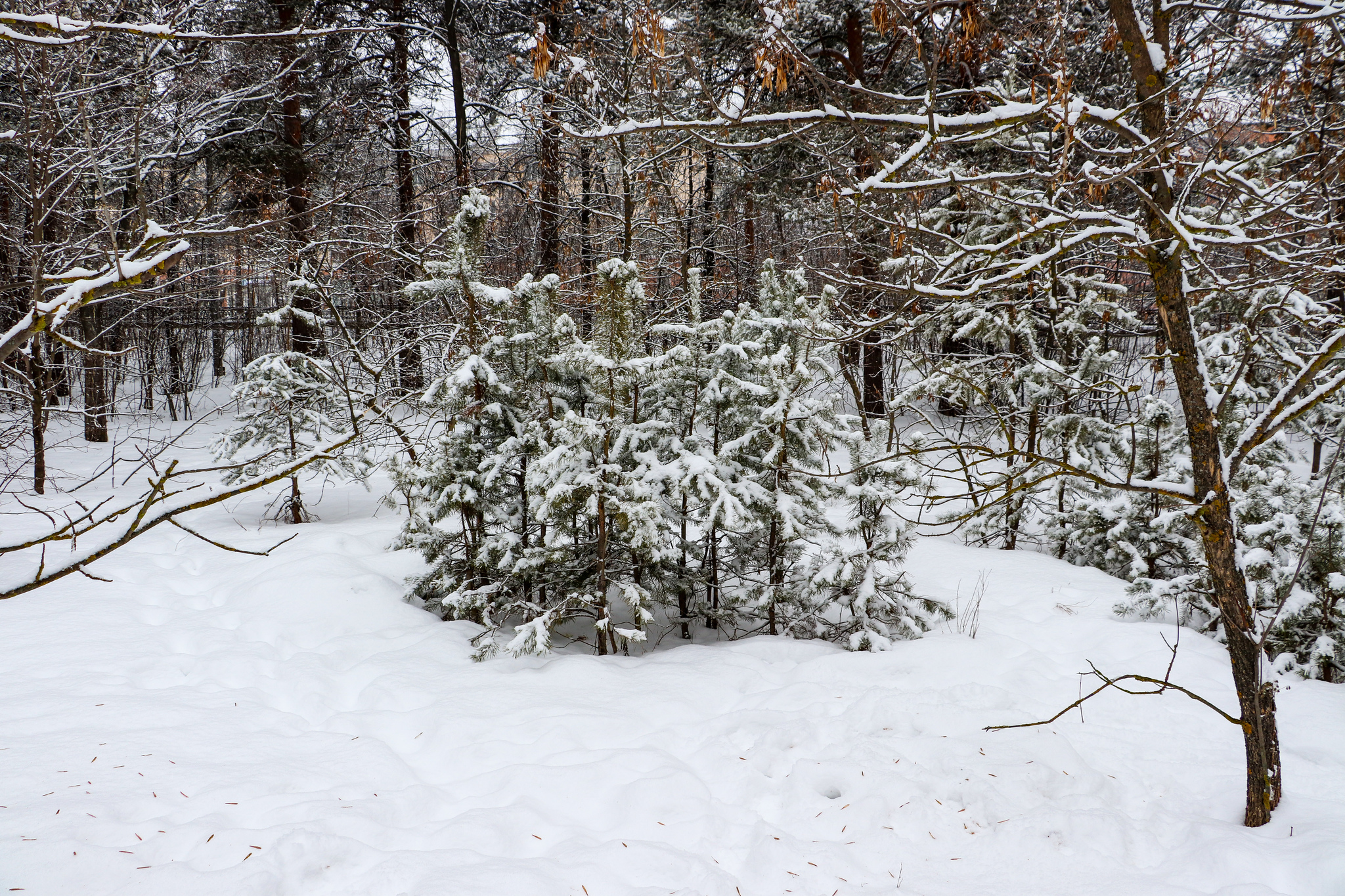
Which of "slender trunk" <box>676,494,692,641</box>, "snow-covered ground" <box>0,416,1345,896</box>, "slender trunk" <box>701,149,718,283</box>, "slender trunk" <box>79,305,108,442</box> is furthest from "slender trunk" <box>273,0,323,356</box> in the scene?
"slender trunk" <box>676,494,692,641</box>

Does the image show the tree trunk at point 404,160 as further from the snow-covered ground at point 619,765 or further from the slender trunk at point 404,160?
the snow-covered ground at point 619,765

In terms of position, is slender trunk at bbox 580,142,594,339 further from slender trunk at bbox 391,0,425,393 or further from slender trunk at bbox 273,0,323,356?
slender trunk at bbox 273,0,323,356

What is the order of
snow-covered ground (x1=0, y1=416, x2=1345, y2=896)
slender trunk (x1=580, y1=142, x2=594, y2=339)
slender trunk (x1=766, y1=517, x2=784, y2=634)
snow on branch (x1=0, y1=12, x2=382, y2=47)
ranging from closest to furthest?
snow on branch (x1=0, y1=12, x2=382, y2=47), snow-covered ground (x1=0, y1=416, x2=1345, y2=896), slender trunk (x1=766, y1=517, x2=784, y2=634), slender trunk (x1=580, y1=142, x2=594, y2=339)

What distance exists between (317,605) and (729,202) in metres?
12.3

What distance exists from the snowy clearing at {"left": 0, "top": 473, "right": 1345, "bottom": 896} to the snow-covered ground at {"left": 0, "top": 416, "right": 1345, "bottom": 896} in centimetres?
2

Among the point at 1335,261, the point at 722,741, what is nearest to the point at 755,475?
the point at 722,741

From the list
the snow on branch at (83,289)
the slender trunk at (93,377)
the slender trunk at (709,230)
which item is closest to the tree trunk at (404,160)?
the slender trunk at (93,377)

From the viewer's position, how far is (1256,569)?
544 cm

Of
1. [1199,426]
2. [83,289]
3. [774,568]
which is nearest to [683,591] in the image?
[774,568]

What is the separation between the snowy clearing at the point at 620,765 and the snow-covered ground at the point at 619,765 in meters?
0.02

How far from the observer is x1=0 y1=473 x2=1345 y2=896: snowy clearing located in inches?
116

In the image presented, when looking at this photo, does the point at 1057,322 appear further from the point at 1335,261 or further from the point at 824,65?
the point at 824,65

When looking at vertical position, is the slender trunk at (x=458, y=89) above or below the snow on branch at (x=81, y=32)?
above

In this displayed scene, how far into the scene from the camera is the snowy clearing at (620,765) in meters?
2.94
